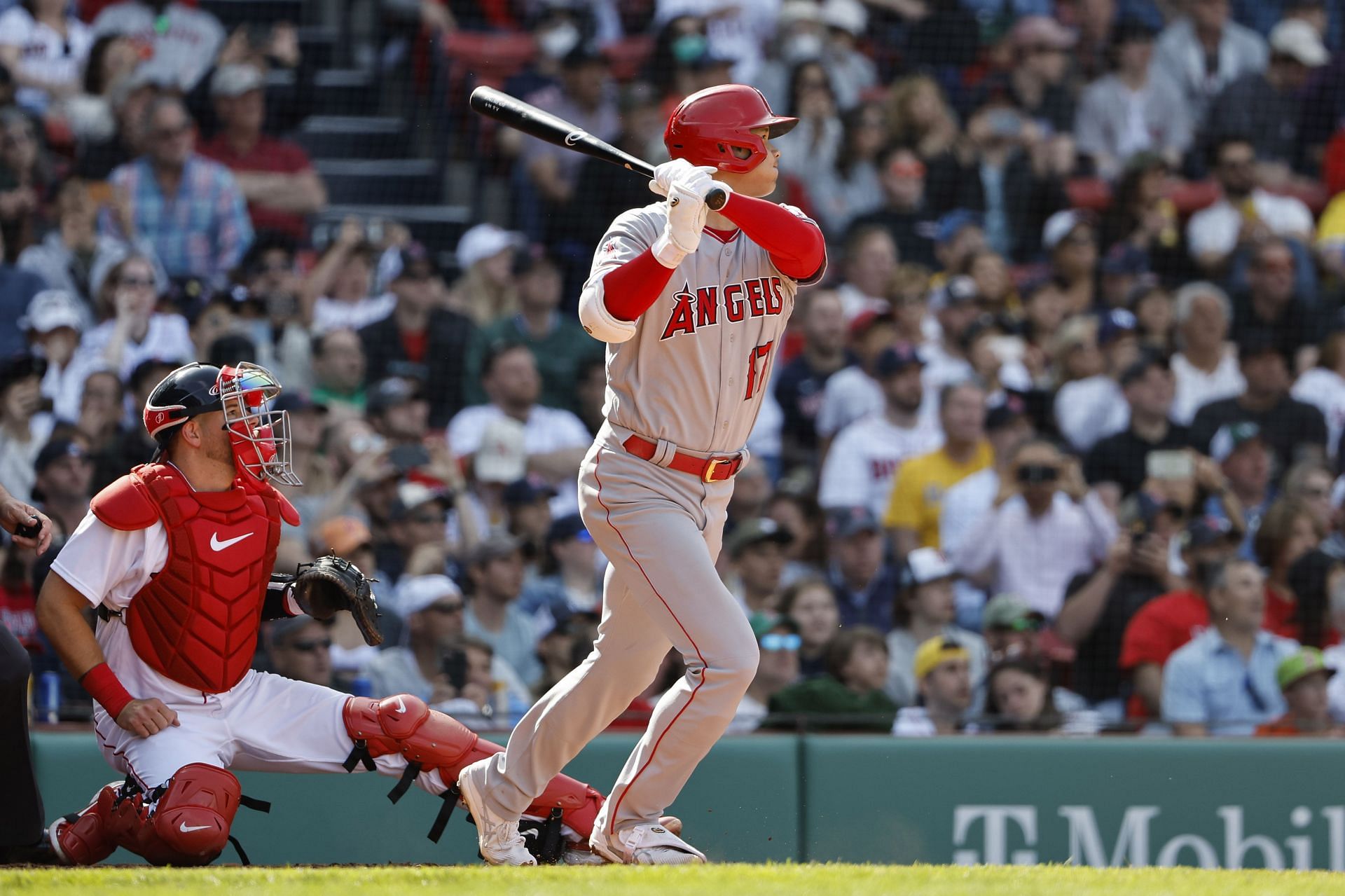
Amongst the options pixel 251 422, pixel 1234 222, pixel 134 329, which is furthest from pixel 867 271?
pixel 251 422

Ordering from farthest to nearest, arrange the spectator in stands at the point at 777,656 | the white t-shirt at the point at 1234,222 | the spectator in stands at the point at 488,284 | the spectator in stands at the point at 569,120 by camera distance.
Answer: the white t-shirt at the point at 1234,222, the spectator in stands at the point at 569,120, the spectator in stands at the point at 488,284, the spectator in stands at the point at 777,656

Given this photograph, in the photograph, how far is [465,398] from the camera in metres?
7.89

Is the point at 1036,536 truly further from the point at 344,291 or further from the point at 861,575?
the point at 344,291

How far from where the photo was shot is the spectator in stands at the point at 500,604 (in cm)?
646

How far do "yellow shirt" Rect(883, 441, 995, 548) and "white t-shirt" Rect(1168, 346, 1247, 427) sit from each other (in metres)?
1.13

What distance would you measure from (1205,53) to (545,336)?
15.0ft

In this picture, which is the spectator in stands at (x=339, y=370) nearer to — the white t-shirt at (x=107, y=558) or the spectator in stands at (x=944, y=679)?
the spectator in stands at (x=944, y=679)

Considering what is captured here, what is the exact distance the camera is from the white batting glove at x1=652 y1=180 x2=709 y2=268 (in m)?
3.75

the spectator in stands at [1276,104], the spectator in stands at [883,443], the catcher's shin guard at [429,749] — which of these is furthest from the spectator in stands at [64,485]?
the spectator in stands at [1276,104]

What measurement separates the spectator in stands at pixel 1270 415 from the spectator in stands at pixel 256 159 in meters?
4.33

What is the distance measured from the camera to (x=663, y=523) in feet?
13.1

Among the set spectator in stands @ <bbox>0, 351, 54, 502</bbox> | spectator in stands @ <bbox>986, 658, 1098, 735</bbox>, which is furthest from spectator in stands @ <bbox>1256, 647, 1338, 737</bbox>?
spectator in stands @ <bbox>0, 351, 54, 502</bbox>

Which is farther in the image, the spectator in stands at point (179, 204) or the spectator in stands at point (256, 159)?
the spectator in stands at point (256, 159)

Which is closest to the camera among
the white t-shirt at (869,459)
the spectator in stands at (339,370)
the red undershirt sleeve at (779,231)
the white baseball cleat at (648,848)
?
the red undershirt sleeve at (779,231)
